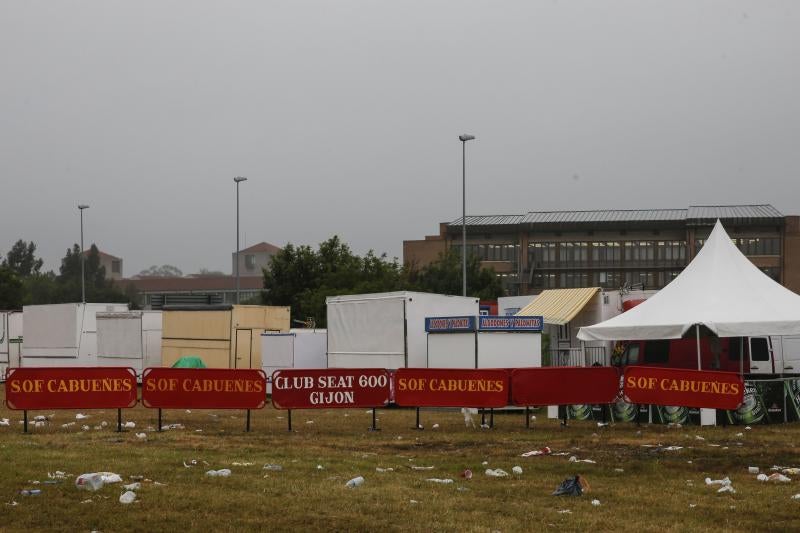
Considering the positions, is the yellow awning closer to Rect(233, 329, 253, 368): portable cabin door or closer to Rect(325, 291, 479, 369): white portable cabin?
Rect(325, 291, 479, 369): white portable cabin

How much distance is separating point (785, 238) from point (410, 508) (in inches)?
4208

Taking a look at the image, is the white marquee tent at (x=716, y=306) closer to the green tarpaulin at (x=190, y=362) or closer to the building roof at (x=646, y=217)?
the green tarpaulin at (x=190, y=362)

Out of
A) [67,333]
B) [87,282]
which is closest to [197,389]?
[67,333]

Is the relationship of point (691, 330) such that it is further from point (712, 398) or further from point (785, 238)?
point (785, 238)

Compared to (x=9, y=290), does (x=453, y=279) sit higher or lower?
higher

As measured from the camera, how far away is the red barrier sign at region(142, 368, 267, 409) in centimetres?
2169

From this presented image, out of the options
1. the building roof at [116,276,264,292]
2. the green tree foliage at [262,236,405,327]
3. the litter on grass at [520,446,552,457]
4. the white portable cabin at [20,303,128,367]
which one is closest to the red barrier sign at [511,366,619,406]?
the litter on grass at [520,446,552,457]

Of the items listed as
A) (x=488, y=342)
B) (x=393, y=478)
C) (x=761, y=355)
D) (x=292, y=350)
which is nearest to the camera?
(x=393, y=478)

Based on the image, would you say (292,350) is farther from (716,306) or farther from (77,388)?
(716,306)

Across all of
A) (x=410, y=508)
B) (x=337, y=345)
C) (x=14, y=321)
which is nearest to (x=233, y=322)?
(x=337, y=345)

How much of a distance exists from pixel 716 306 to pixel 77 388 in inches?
539

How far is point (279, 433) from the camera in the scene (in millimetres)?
20766

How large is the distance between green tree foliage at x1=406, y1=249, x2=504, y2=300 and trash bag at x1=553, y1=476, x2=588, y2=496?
56.3 metres

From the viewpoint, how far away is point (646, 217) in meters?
117
